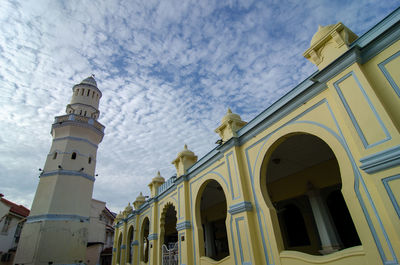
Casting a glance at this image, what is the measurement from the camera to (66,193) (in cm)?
1658

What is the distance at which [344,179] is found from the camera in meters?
4.68

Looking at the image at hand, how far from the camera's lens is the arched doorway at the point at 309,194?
8094 millimetres

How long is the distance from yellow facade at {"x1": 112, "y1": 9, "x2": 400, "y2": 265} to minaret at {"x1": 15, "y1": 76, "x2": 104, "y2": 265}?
23.6ft

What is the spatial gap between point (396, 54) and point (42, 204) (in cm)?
1996

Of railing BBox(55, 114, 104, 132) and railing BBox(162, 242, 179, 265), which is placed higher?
railing BBox(55, 114, 104, 132)

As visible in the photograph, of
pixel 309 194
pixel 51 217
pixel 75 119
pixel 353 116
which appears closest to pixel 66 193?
pixel 51 217

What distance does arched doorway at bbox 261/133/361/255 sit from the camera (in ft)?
26.6

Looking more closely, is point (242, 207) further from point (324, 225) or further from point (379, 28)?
point (379, 28)

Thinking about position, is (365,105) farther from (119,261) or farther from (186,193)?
(119,261)

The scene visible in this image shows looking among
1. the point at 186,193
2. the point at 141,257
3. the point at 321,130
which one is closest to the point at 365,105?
the point at 321,130

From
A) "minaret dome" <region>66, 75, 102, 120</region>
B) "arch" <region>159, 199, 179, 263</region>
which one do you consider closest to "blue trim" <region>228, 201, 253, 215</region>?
"arch" <region>159, 199, 179, 263</region>

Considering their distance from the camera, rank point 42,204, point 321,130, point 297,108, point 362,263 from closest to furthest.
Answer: point 362,263, point 321,130, point 297,108, point 42,204

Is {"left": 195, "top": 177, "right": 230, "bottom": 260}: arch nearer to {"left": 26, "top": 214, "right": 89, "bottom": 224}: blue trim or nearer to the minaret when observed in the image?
the minaret

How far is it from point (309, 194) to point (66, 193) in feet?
53.1
